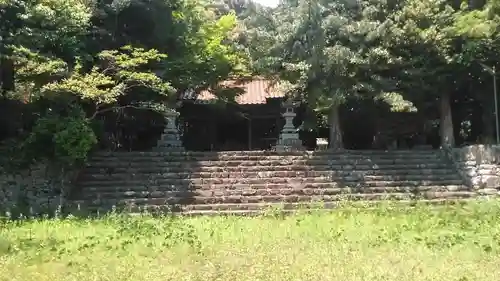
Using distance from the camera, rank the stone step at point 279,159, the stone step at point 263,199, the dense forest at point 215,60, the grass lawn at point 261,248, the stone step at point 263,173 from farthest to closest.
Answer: the stone step at point 279,159, the stone step at point 263,173, the dense forest at point 215,60, the stone step at point 263,199, the grass lawn at point 261,248

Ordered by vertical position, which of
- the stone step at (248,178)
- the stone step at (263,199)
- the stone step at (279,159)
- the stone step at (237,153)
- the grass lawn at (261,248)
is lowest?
the grass lawn at (261,248)

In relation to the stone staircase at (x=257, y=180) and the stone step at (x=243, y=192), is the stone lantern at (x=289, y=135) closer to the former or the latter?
the stone staircase at (x=257, y=180)

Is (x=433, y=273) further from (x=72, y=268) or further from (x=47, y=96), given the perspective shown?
(x=47, y=96)

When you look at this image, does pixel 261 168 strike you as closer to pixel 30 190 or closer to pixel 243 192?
pixel 243 192

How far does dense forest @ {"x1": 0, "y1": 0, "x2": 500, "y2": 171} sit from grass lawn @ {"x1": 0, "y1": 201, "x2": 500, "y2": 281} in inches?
188

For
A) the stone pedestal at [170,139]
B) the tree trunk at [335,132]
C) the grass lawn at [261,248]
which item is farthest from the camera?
the tree trunk at [335,132]

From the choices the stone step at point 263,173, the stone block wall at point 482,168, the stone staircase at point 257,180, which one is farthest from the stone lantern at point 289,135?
the stone block wall at point 482,168

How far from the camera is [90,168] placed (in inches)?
638

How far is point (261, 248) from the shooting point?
836cm

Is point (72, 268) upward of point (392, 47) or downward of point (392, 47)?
downward

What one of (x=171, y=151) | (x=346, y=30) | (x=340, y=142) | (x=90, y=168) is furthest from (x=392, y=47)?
(x=90, y=168)

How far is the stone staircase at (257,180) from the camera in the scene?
47.9 feet

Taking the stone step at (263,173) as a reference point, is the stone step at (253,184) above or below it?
below

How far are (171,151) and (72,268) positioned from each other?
11.0 m
